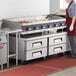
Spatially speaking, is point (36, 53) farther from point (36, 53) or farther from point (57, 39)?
point (57, 39)

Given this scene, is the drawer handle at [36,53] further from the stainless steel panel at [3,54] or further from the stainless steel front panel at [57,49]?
the stainless steel panel at [3,54]

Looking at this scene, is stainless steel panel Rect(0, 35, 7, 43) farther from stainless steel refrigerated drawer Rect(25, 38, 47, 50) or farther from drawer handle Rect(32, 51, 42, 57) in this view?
drawer handle Rect(32, 51, 42, 57)

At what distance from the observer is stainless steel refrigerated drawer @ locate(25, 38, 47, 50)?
16.1 feet

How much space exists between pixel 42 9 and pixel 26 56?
157cm

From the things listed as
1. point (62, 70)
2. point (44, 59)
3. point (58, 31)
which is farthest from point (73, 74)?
point (58, 31)

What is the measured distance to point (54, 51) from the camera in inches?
214

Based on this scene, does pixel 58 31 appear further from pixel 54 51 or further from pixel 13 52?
pixel 13 52

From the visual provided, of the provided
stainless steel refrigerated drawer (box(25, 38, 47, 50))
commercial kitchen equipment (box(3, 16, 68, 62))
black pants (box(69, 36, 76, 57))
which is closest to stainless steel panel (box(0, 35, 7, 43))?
commercial kitchen equipment (box(3, 16, 68, 62))

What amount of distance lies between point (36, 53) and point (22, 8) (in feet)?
3.67

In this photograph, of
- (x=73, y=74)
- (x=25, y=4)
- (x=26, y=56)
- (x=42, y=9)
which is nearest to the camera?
(x=73, y=74)

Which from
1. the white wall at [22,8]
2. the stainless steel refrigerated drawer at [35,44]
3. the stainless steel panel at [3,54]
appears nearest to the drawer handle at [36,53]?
the stainless steel refrigerated drawer at [35,44]

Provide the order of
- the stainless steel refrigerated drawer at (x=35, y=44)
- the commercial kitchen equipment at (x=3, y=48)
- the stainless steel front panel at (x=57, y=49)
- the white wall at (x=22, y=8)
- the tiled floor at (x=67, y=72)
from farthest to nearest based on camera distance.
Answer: the stainless steel front panel at (x=57, y=49) → the white wall at (x=22, y=8) → the stainless steel refrigerated drawer at (x=35, y=44) → the commercial kitchen equipment at (x=3, y=48) → the tiled floor at (x=67, y=72)

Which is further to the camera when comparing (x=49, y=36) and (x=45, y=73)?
(x=49, y=36)

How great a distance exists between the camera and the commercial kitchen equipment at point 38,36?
16.2 ft
